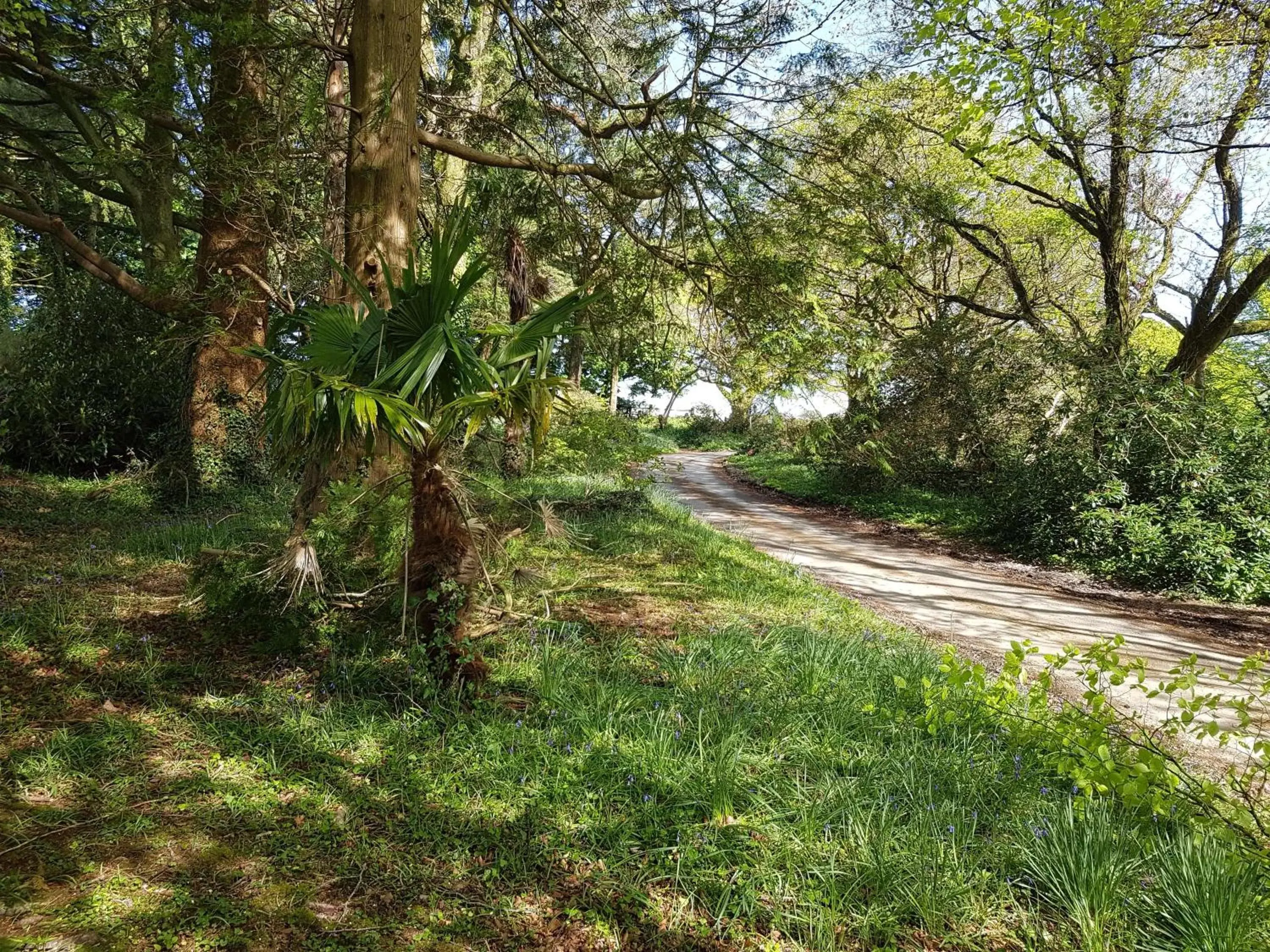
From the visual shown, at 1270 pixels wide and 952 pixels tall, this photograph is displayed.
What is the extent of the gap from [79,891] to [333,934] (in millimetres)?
826

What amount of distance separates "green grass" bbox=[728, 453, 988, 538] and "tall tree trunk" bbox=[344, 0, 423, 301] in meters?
11.0

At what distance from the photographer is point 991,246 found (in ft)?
49.5

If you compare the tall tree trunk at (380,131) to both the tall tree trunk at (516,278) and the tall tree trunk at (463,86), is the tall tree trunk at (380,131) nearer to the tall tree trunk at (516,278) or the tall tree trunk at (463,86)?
the tall tree trunk at (463,86)

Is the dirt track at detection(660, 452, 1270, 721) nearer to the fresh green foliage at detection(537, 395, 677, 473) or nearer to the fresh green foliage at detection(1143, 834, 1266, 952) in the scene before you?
the fresh green foliage at detection(537, 395, 677, 473)

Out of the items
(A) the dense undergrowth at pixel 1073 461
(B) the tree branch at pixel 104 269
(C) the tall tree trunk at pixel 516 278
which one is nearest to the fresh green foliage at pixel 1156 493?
(A) the dense undergrowth at pixel 1073 461

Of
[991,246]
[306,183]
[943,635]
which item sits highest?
[991,246]

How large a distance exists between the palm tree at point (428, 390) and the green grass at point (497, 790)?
1.22ft

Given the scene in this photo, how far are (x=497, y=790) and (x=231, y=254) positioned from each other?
7472 millimetres

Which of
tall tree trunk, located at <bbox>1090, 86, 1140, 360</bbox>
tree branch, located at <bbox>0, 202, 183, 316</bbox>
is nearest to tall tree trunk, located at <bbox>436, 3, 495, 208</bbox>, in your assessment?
tree branch, located at <bbox>0, 202, 183, 316</bbox>

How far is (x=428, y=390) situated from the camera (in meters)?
3.06

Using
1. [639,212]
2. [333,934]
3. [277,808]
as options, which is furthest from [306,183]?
[333,934]

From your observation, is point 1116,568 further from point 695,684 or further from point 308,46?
point 308,46

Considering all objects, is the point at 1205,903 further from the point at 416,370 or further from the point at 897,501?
the point at 897,501

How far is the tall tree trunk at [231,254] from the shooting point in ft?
15.3
